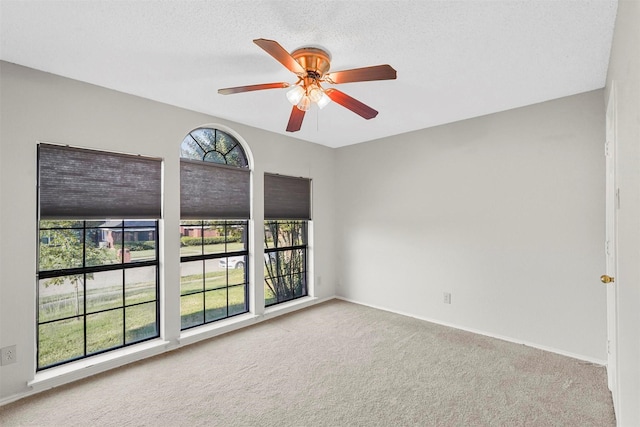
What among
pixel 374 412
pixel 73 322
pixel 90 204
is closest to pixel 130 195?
pixel 90 204

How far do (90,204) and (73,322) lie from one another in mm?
1036

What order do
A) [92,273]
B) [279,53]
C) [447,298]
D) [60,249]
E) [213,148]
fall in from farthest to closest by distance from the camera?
[447,298]
[213,148]
[92,273]
[60,249]
[279,53]

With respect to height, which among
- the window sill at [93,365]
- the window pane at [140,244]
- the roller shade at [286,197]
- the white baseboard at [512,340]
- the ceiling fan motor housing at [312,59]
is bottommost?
the white baseboard at [512,340]

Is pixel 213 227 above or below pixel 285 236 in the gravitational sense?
above

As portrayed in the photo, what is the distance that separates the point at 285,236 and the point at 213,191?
1.34 meters

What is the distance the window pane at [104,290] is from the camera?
9.04 ft

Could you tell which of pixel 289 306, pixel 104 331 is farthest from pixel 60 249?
pixel 289 306

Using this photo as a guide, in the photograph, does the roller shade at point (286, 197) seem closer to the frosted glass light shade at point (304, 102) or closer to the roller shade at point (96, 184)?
the roller shade at point (96, 184)

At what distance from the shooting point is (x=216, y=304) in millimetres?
3639

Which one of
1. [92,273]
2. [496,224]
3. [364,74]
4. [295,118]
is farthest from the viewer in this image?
[496,224]

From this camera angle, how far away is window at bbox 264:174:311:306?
420 cm

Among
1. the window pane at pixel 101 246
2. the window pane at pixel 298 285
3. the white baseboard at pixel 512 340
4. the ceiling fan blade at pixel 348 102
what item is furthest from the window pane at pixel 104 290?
the white baseboard at pixel 512 340

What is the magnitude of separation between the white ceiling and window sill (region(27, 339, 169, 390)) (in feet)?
7.88

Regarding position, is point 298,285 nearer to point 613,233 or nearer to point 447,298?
point 447,298
